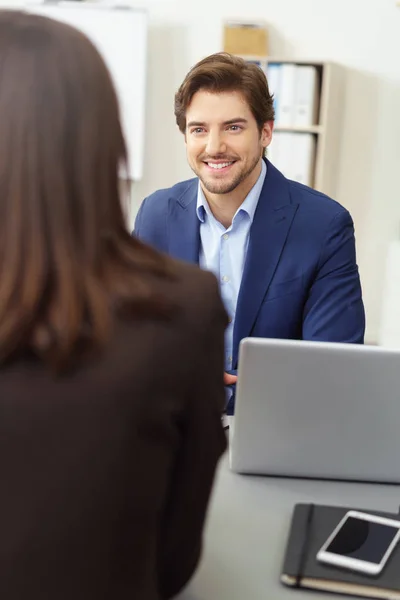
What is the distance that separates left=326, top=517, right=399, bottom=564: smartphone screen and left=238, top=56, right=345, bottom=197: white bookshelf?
2885 millimetres

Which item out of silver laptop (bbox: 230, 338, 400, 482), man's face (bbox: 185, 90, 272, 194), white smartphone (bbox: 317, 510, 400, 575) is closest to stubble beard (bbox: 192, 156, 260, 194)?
man's face (bbox: 185, 90, 272, 194)

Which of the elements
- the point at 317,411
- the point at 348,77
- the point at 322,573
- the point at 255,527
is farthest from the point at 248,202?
the point at 348,77

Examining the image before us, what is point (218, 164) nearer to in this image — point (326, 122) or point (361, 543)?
point (361, 543)

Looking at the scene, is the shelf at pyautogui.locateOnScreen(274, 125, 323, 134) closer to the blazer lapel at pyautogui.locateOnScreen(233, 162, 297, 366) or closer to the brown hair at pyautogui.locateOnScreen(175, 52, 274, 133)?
the brown hair at pyautogui.locateOnScreen(175, 52, 274, 133)

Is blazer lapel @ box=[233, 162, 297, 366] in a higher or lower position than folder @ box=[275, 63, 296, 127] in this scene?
lower

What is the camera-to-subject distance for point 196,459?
85 centimetres

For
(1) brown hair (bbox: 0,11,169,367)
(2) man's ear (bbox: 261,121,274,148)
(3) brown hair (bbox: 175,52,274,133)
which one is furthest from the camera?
(2) man's ear (bbox: 261,121,274,148)

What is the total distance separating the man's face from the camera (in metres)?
2.01

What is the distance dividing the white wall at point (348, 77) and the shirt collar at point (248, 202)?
6.81ft

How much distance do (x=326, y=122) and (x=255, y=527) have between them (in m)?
2.94

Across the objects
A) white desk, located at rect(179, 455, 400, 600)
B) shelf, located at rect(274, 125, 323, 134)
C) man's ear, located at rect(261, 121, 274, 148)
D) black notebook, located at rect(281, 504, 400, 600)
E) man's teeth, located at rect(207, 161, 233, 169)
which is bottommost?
white desk, located at rect(179, 455, 400, 600)

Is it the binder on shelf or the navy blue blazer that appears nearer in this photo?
the navy blue blazer

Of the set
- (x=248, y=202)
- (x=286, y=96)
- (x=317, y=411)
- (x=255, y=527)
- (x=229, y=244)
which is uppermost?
(x=286, y=96)

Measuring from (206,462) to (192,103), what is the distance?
1387mm
